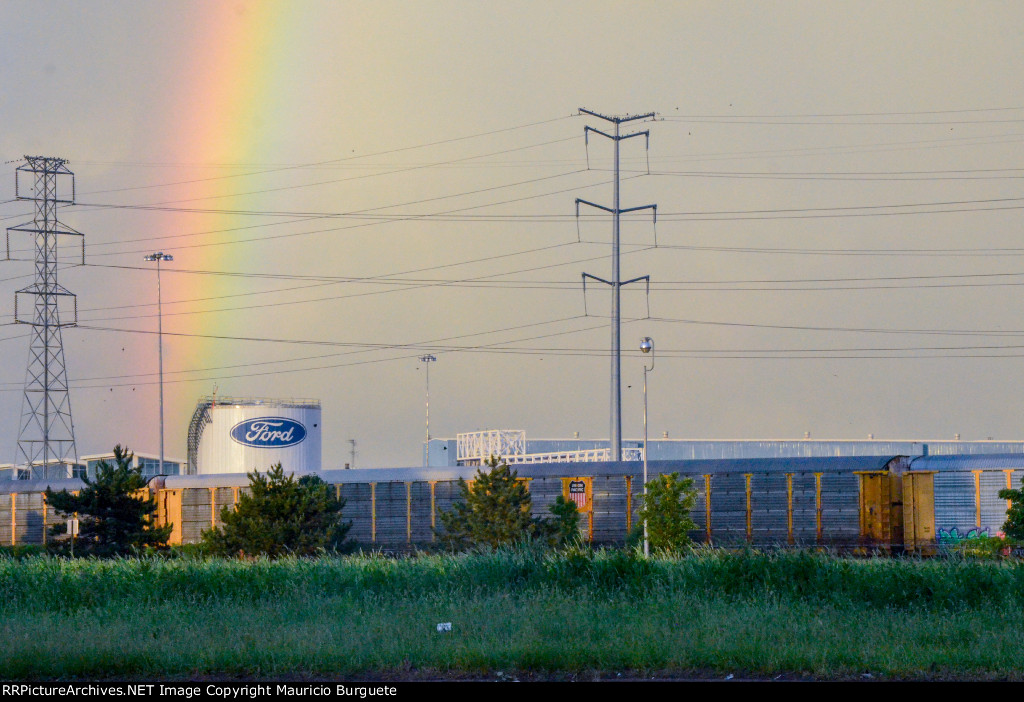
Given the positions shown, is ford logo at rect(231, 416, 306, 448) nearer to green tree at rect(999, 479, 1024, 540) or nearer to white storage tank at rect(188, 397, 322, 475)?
white storage tank at rect(188, 397, 322, 475)

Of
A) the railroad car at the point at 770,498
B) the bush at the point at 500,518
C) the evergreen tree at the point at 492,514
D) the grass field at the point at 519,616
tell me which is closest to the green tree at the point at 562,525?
the bush at the point at 500,518

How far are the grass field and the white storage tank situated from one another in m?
40.5

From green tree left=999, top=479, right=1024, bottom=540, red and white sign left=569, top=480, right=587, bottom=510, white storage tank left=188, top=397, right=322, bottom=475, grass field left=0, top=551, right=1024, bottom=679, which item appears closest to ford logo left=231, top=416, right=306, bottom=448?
white storage tank left=188, top=397, right=322, bottom=475

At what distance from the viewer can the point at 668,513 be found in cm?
3316

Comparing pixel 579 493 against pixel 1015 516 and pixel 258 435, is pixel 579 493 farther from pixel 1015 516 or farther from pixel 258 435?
pixel 258 435

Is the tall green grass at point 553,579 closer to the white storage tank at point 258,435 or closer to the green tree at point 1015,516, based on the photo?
the green tree at point 1015,516

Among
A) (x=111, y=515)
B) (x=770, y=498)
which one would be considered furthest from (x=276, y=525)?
(x=770, y=498)

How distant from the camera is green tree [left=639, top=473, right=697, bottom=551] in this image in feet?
108

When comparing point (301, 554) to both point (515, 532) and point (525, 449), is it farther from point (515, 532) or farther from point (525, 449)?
point (525, 449)

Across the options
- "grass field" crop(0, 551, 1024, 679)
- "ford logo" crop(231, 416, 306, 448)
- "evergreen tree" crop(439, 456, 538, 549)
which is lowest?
"grass field" crop(0, 551, 1024, 679)

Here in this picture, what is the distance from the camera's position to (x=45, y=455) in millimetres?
58688
